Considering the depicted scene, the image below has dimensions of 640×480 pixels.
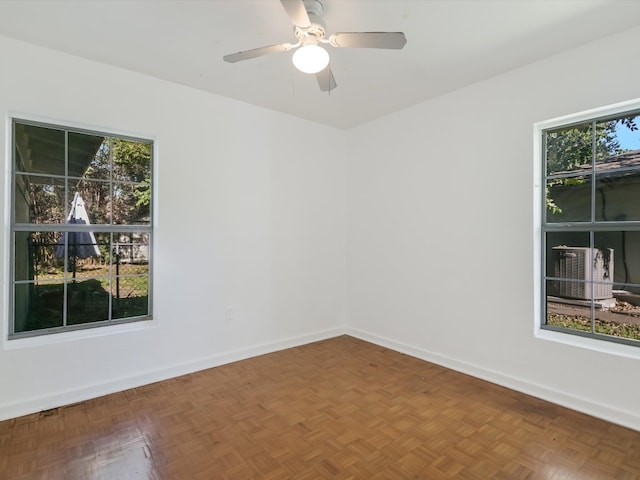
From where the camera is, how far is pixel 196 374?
10.9 feet

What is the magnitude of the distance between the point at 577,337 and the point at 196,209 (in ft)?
11.6

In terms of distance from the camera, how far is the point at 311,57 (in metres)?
1.98

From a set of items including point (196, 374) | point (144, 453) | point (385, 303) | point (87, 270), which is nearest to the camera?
point (144, 453)

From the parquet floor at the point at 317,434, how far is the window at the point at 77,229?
0.77 metres

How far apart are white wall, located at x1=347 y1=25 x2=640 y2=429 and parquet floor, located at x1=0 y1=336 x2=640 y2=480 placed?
0.28 meters

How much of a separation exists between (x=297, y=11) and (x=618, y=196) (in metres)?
2.70

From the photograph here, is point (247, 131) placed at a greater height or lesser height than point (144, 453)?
greater

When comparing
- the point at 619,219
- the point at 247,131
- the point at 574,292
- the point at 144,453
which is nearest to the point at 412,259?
the point at 574,292

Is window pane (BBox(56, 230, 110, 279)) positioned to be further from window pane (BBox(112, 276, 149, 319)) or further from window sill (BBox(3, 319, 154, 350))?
window sill (BBox(3, 319, 154, 350))

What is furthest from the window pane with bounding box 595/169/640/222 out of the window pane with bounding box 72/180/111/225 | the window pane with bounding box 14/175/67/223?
the window pane with bounding box 14/175/67/223

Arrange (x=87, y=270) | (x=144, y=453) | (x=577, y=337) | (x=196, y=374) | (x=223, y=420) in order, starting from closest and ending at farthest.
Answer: (x=144, y=453) → (x=223, y=420) → (x=577, y=337) → (x=87, y=270) → (x=196, y=374)

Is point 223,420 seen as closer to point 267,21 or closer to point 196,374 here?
point 196,374

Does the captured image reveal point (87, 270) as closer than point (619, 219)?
No

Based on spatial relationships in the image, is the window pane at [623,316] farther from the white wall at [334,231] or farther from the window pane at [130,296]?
the window pane at [130,296]
